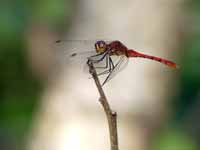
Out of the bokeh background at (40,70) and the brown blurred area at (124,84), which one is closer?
the brown blurred area at (124,84)

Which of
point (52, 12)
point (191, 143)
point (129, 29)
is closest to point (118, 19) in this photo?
point (129, 29)

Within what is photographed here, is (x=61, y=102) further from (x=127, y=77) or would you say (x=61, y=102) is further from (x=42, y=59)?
(x=42, y=59)

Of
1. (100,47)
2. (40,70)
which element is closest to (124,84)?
(40,70)

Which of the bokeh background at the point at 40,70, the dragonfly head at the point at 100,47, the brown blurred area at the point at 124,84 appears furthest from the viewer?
the bokeh background at the point at 40,70

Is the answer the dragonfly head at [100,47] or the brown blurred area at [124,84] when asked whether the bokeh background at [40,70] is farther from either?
the dragonfly head at [100,47]

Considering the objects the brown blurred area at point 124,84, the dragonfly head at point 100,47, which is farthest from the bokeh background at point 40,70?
the dragonfly head at point 100,47

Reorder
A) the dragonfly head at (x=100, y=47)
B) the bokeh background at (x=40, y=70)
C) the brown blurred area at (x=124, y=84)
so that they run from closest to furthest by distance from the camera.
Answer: the dragonfly head at (x=100, y=47) → the brown blurred area at (x=124, y=84) → the bokeh background at (x=40, y=70)

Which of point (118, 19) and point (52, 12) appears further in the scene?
point (52, 12)

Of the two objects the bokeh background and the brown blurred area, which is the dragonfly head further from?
the bokeh background

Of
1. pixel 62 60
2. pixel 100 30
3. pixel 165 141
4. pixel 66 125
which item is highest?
pixel 100 30
